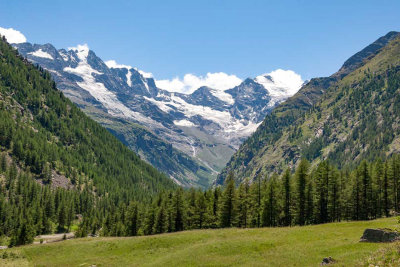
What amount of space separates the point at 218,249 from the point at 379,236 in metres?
23.0

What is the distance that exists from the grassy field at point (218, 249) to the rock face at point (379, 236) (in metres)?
1.27

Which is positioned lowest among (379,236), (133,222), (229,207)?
(133,222)

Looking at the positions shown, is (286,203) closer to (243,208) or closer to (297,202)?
(297,202)

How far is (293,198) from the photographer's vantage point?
291ft

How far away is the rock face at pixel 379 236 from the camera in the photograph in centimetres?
3959

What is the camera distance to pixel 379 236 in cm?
4225

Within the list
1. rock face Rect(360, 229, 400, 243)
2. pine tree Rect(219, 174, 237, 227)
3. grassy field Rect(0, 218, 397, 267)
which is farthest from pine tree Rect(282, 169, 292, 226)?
rock face Rect(360, 229, 400, 243)

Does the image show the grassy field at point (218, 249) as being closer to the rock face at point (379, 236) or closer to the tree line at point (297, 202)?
the rock face at point (379, 236)

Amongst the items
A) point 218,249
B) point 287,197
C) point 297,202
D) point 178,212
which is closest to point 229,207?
point 178,212

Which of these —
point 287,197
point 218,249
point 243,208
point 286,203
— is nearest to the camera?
point 218,249

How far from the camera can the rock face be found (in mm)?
39594

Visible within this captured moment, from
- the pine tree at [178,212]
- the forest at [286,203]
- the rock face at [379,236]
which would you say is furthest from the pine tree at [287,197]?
the rock face at [379,236]

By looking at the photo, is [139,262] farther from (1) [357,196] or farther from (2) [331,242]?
(1) [357,196]

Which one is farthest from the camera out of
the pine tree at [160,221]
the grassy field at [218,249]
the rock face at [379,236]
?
the pine tree at [160,221]
